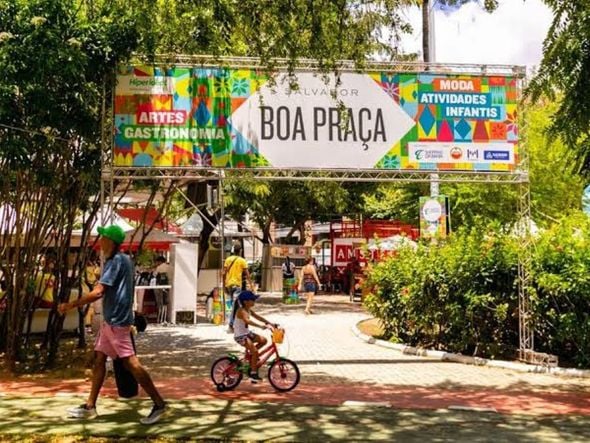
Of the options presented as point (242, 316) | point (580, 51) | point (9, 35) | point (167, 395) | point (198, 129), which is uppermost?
point (9, 35)

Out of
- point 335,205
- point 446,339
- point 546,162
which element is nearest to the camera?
point 446,339

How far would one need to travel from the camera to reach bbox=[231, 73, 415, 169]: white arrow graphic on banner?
10812 millimetres

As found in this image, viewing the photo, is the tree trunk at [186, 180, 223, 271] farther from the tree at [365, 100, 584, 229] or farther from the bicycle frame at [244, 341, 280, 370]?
the bicycle frame at [244, 341, 280, 370]

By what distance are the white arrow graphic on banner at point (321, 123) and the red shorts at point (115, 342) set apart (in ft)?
16.4

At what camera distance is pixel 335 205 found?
2920 cm

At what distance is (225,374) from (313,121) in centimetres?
453

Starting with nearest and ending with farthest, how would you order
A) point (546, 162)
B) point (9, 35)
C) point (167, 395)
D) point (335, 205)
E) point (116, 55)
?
point (167, 395)
point (9, 35)
point (116, 55)
point (546, 162)
point (335, 205)

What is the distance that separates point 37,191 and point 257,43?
4782 millimetres

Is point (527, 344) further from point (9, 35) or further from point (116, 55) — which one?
point (9, 35)

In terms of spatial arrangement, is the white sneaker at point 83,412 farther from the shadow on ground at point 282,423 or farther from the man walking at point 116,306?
the man walking at point 116,306

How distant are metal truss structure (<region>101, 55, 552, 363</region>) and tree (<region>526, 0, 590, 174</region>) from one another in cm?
600

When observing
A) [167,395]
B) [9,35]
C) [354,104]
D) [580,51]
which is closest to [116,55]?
[9,35]

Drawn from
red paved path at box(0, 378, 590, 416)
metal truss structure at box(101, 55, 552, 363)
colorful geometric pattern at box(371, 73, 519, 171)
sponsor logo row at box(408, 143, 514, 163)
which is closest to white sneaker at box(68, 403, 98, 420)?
red paved path at box(0, 378, 590, 416)

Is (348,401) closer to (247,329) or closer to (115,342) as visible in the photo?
(247,329)
